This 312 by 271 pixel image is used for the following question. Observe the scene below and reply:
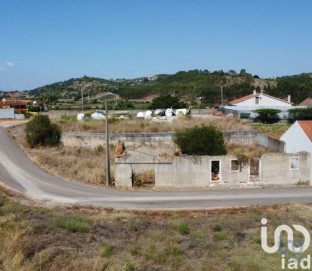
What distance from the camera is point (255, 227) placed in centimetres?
1655

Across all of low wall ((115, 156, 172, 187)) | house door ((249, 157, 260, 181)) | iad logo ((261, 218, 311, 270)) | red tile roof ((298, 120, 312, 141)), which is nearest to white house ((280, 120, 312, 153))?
red tile roof ((298, 120, 312, 141))

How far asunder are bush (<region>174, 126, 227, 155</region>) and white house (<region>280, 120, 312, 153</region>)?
473 centimetres

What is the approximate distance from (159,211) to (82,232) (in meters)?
4.81

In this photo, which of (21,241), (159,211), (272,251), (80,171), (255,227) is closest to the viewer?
(21,241)

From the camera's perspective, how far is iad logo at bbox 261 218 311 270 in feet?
41.0

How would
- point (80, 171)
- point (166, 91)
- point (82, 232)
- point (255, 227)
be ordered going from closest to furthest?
point (82, 232) < point (255, 227) < point (80, 171) < point (166, 91)

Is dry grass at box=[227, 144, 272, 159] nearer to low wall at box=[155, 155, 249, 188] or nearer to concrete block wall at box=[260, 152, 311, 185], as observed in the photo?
concrete block wall at box=[260, 152, 311, 185]

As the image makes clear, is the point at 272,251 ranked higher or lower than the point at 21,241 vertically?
lower

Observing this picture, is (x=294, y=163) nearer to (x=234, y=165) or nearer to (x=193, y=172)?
(x=234, y=165)

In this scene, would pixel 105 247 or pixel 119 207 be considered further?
pixel 119 207

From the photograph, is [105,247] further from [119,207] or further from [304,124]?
[304,124]

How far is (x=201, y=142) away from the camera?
26.8 metres

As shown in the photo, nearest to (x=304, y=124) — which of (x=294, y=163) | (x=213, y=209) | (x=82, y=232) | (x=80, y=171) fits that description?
(x=294, y=163)

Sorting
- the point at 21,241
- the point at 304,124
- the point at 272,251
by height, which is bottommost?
the point at 272,251
